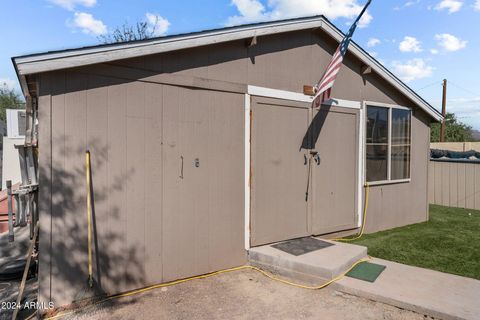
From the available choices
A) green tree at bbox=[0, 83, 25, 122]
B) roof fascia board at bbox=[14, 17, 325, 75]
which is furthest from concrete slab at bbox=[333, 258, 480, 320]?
green tree at bbox=[0, 83, 25, 122]

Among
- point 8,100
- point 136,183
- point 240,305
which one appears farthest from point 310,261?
point 8,100

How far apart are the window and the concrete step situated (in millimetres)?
2267

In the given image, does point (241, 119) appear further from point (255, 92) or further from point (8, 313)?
point (8, 313)

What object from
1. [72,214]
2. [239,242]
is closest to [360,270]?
[239,242]

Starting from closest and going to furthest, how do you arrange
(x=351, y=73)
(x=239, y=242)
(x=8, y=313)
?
(x=8, y=313), (x=239, y=242), (x=351, y=73)

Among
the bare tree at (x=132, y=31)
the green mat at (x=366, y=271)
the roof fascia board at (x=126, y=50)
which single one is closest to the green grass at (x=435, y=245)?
the green mat at (x=366, y=271)

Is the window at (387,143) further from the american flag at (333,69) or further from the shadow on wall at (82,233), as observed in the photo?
the shadow on wall at (82,233)

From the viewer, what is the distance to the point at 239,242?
4086mm

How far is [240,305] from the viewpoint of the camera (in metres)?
3.09

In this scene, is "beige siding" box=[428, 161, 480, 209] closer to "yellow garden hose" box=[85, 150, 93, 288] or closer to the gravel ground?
"yellow garden hose" box=[85, 150, 93, 288]

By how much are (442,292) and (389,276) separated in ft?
1.74

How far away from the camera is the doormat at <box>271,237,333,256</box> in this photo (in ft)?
13.3

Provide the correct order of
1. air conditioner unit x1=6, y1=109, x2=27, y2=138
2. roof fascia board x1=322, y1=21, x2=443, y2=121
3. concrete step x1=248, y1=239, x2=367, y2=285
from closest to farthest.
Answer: concrete step x1=248, y1=239, x2=367, y2=285
roof fascia board x1=322, y1=21, x2=443, y2=121
air conditioner unit x1=6, y1=109, x2=27, y2=138

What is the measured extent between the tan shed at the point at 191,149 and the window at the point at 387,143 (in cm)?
20
